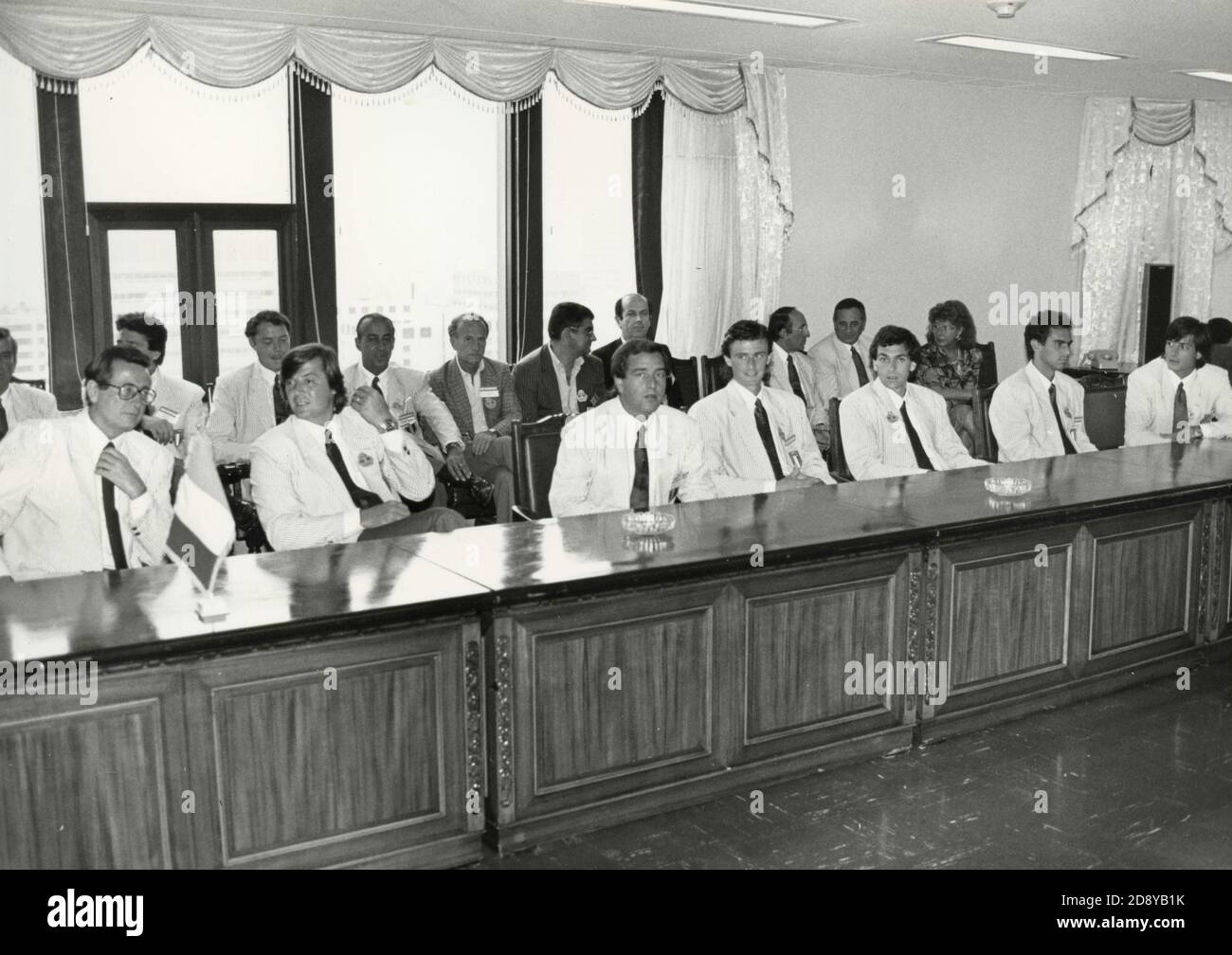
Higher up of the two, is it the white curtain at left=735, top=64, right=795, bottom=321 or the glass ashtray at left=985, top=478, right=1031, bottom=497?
the white curtain at left=735, top=64, right=795, bottom=321

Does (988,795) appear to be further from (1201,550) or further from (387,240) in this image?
(387,240)

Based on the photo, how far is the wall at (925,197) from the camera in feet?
28.0

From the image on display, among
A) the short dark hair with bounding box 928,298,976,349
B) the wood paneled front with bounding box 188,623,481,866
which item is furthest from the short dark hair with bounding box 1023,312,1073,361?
the wood paneled front with bounding box 188,623,481,866

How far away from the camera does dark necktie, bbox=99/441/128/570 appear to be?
3666mm

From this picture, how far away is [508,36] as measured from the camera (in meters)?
6.69

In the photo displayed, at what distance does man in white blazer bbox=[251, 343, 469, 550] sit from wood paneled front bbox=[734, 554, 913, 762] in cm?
128

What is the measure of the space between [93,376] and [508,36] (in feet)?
12.3

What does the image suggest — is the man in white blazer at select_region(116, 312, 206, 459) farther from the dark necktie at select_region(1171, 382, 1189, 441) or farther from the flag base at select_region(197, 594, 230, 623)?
the dark necktie at select_region(1171, 382, 1189, 441)

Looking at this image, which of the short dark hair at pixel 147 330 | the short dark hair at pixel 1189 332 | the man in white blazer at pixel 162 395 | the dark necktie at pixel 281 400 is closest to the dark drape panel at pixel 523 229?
the man in white blazer at pixel 162 395

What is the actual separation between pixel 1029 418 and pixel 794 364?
198 cm

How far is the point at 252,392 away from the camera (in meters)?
5.88

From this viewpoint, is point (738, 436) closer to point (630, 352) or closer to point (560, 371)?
point (630, 352)
